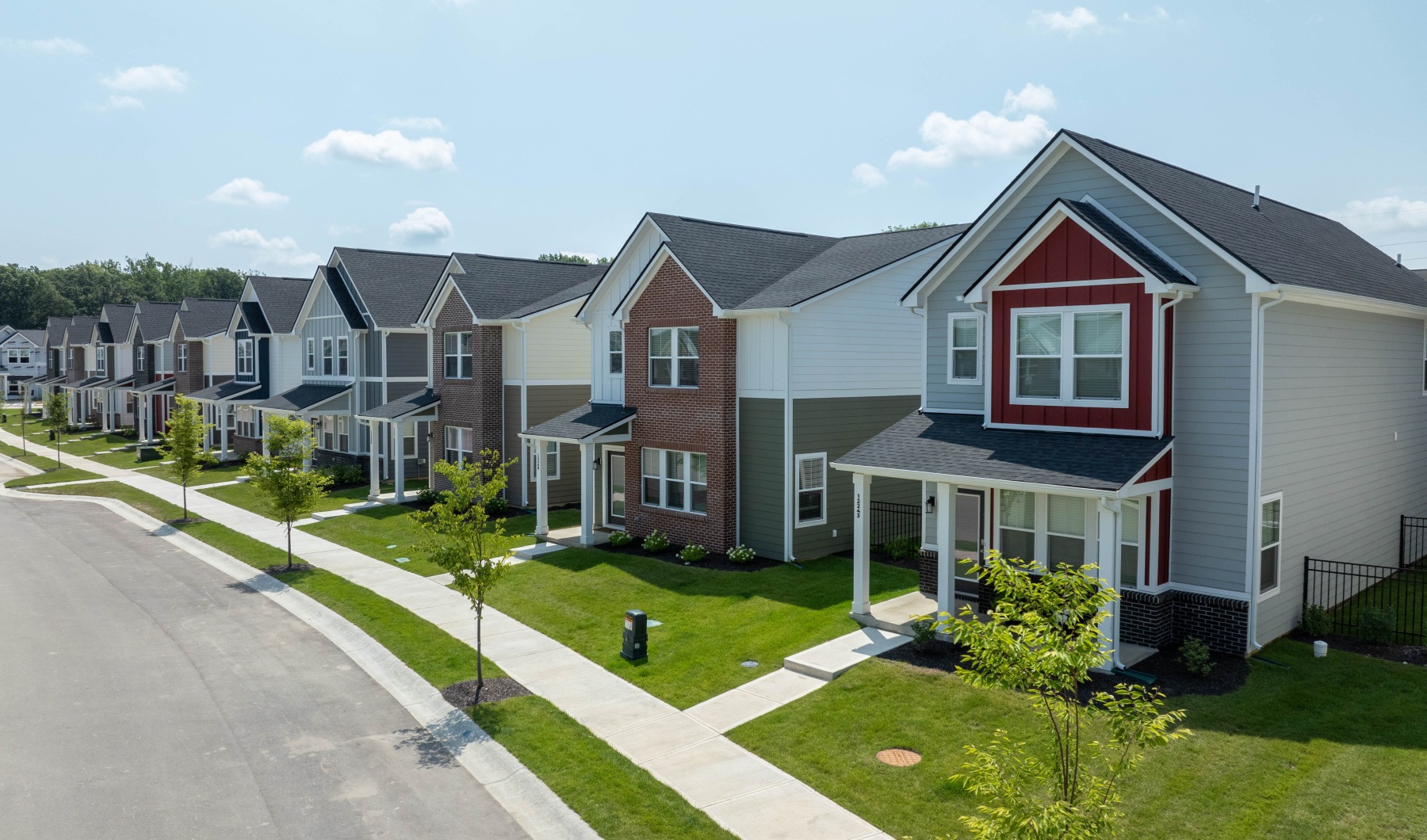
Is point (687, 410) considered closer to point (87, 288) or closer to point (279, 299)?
point (279, 299)

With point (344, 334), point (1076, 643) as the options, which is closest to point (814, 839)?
point (1076, 643)

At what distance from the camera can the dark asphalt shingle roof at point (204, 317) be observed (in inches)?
2269

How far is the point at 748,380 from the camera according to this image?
78.9 feet

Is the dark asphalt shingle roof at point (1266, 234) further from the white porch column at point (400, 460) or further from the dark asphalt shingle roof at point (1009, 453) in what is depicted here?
the white porch column at point (400, 460)

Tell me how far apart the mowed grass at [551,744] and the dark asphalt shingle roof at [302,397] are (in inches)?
808

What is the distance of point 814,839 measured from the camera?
10656 mm

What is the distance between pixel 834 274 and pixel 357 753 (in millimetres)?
16629

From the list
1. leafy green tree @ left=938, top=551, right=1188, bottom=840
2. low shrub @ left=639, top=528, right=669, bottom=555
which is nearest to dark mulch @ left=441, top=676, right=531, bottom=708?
low shrub @ left=639, top=528, right=669, bottom=555

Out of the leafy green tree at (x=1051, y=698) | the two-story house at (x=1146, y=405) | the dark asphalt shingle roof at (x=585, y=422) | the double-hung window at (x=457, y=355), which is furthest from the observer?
the double-hung window at (x=457, y=355)

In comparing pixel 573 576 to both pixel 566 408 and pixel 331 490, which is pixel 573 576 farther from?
pixel 331 490

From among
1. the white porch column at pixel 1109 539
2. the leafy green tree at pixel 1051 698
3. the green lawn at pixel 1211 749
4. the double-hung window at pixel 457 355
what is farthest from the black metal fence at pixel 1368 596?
the double-hung window at pixel 457 355

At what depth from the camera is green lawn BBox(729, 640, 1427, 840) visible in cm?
1060

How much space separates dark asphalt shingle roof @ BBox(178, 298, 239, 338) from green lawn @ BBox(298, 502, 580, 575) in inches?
1210

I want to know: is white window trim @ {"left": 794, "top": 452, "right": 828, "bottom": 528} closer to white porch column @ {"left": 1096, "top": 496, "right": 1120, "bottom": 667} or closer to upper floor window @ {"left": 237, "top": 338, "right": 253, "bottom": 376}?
white porch column @ {"left": 1096, "top": 496, "right": 1120, "bottom": 667}
